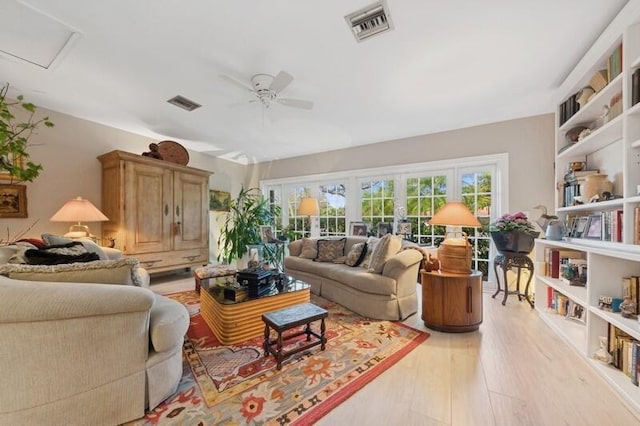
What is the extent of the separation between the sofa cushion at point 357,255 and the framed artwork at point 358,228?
100 centimetres

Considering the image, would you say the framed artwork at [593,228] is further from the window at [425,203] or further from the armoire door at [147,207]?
the armoire door at [147,207]

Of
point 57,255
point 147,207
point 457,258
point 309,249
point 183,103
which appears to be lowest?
point 309,249

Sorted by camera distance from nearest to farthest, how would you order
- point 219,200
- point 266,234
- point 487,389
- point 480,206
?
point 487,389 < point 480,206 < point 266,234 < point 219,200

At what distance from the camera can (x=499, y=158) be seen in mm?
3662

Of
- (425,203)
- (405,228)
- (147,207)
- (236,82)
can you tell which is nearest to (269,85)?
(236,82)

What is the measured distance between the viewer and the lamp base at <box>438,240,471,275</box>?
2.51 meters

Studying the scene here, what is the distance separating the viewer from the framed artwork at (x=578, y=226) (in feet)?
8.18

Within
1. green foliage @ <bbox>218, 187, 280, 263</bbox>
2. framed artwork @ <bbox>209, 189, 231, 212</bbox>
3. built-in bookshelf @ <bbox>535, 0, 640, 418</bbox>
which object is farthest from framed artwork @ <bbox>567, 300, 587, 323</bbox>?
framed artwork @ <bbox>209, 189, 231, 212</bbox>

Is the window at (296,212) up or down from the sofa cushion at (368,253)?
up

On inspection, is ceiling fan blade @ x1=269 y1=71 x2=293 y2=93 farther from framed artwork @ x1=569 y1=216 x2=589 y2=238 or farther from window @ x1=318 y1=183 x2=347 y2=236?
framed artwork @ x1=569 y1=216 x2=589 y2=238

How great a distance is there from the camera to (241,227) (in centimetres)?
523

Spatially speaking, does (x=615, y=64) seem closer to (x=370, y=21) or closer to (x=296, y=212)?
(x=370, y=21)

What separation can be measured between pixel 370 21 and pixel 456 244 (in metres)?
2.02

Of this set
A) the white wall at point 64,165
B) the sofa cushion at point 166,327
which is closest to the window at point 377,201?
the sofa cushion at point 166,327
